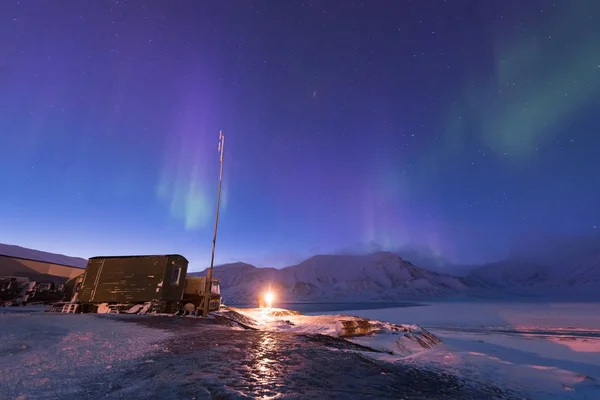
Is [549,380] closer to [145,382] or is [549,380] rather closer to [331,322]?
[145,382]

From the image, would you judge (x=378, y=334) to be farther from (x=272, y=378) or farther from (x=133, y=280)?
(x=272, y=378)

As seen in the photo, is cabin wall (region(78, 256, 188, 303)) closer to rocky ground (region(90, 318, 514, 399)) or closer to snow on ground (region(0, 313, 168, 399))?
snow on ground (region(0, 313, 168, 399))

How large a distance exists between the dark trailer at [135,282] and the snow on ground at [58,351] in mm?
9639

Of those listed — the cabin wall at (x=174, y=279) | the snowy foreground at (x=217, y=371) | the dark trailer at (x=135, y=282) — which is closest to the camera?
the snowy foreground at (x=217, y=371)

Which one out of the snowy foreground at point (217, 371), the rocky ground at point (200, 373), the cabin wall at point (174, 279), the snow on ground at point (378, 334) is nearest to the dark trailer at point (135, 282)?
the cabin wall at point (174, 279)

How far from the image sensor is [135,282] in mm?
23516

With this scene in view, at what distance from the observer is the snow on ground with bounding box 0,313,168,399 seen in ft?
19.6

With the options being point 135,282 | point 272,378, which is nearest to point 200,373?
point 272,378

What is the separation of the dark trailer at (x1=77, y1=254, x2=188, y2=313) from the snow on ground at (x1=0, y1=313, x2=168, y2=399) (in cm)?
964

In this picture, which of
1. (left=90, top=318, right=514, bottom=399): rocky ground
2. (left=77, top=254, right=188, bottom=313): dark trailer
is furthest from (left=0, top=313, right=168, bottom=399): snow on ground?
(left=77, top=254, right=188, bottom=313): dark trailer

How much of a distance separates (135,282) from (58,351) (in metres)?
16.3

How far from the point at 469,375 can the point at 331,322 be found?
21.5 m

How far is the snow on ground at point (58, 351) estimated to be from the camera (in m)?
5.98

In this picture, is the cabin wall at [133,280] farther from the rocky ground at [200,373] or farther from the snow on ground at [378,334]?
the rocky ground at [200,373]
